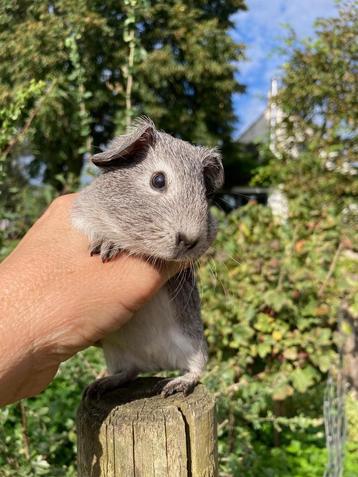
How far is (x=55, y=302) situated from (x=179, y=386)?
0.59m

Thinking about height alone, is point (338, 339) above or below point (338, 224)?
below

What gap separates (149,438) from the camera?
5.08 feet

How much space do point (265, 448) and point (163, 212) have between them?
A: 11.6 ft

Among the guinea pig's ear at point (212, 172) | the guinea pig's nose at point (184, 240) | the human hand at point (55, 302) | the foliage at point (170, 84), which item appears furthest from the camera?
the foliage at point (170, 84)

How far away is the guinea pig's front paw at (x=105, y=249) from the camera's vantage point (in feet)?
5.61

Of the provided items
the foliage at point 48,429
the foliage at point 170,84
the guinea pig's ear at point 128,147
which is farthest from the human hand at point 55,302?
the foliage at point 170,84

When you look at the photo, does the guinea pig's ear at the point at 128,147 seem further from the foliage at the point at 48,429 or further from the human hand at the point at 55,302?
the foliage at the point at 48,429

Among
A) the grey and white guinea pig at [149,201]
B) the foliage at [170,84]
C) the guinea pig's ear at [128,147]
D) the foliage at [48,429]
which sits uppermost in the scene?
the foliage at [170,84]

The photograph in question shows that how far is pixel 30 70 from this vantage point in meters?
6.23

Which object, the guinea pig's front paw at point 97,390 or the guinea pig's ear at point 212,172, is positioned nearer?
the guinea pig's front paw at point 97,390

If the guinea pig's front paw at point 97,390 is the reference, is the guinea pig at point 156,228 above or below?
above


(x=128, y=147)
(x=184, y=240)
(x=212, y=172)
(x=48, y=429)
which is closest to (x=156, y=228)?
(x=184, y=240)

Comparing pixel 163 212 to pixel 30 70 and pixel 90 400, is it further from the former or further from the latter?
pixel 30 70

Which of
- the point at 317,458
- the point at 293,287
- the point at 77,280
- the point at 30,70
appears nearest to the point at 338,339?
the point at 293,287
